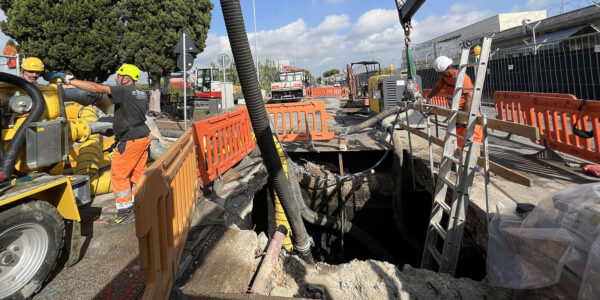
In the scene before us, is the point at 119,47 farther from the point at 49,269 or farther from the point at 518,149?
the point at 518,149

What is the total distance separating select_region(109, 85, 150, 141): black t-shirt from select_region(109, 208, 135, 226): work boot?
856mm

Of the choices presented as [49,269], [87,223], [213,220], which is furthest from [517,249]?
[87,223]

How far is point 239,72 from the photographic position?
2430 mm

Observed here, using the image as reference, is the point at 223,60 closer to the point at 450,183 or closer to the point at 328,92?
the point at 450,183

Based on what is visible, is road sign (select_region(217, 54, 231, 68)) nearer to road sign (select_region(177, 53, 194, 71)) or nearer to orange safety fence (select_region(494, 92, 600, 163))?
road sign (select_region(177, 53, 194, 71))

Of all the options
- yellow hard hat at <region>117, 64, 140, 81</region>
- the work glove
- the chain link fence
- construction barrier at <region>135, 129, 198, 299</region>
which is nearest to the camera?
construction barrier at <region>135, 129, 198, 299</region>

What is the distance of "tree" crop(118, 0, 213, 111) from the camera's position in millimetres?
14273

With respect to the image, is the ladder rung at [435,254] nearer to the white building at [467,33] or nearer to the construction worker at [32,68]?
the construction worker at [32,68]

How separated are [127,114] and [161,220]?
7.13ft

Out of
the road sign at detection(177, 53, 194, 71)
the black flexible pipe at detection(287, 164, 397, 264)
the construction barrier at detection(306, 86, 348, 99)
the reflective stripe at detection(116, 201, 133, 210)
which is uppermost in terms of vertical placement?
the construction barrier at detection(306, 86, 348, 99)

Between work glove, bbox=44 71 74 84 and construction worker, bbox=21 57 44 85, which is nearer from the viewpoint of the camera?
work glove, bbox=44 71 74 84

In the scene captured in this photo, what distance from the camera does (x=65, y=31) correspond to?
12320mm

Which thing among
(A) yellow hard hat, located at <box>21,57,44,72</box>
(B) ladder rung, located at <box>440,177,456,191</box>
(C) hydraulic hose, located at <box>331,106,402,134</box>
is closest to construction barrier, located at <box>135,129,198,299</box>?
(A) yellow hard hat, located at <box>21,57,44,72</box>

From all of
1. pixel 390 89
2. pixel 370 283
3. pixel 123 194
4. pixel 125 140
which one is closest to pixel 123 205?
pixel 123 194
